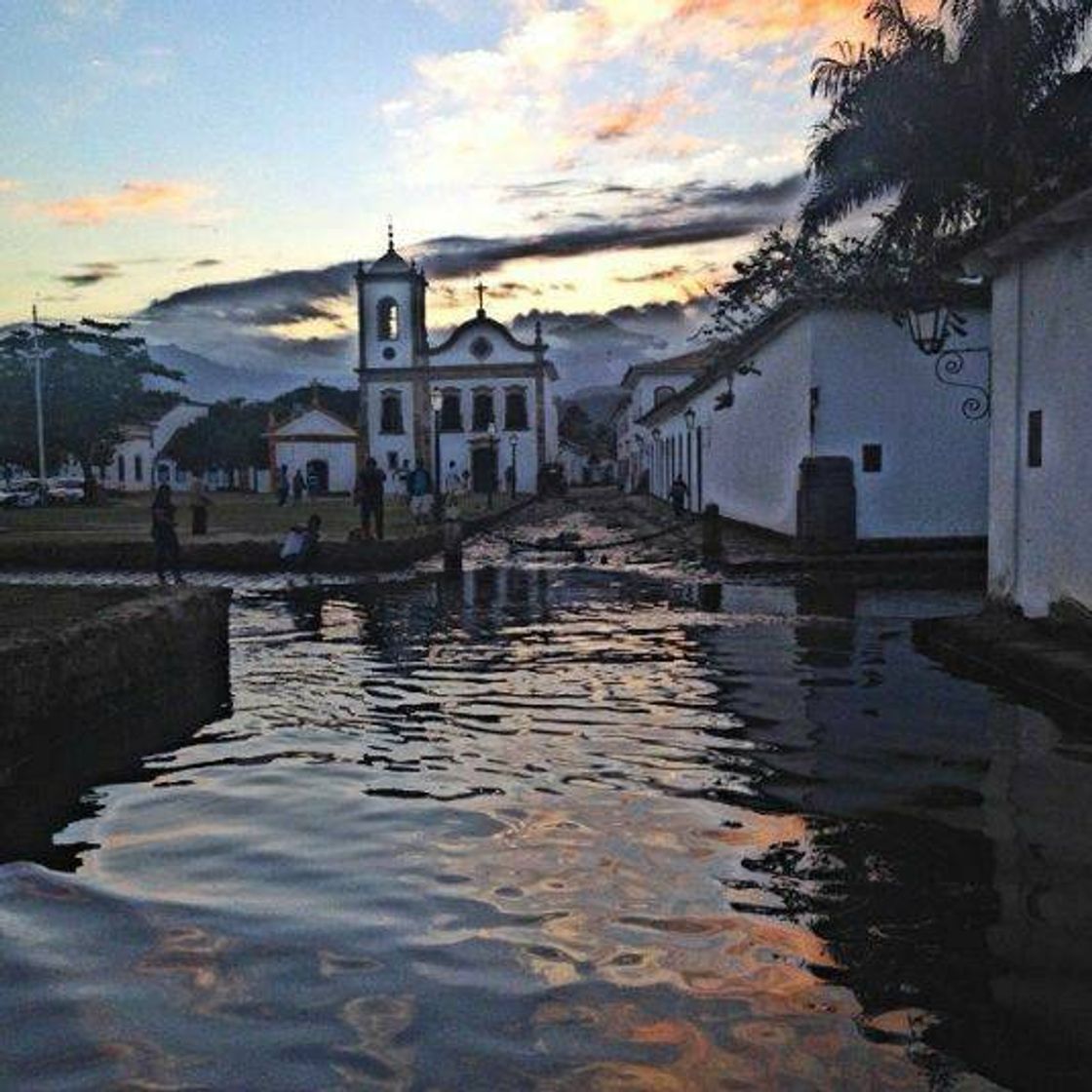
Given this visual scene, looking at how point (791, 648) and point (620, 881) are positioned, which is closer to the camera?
point (620, 881)

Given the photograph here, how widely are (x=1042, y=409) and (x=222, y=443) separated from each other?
261ft

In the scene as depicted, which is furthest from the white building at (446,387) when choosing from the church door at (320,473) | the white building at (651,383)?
the white building at (651,383)

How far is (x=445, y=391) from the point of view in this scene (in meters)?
69.3

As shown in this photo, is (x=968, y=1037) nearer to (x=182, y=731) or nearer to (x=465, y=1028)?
(x=465, y=1028)

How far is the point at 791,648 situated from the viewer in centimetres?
1012

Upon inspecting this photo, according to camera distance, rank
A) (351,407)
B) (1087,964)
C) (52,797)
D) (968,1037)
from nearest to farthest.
Result: 1. (968,1037)
2. (1087,964)
3. (52,797)
4. (351,407)

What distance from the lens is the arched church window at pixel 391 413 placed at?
226 ft

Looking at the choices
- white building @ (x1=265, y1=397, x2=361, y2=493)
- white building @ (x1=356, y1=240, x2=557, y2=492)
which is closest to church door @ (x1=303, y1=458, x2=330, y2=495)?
white building @ (x1=265, y1=397, x2=361, y2=493)

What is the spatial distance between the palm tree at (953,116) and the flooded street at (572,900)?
15.7 metres

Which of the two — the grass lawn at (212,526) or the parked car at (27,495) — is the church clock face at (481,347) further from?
the grass lawn at (212,526)

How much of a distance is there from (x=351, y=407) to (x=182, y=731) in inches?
3768

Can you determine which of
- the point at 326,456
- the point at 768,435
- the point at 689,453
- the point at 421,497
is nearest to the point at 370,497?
the point at 768,435

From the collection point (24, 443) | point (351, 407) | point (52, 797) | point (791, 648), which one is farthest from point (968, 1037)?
point (351, 407)

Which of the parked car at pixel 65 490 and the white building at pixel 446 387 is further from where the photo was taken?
the white building at pixel 446 387
